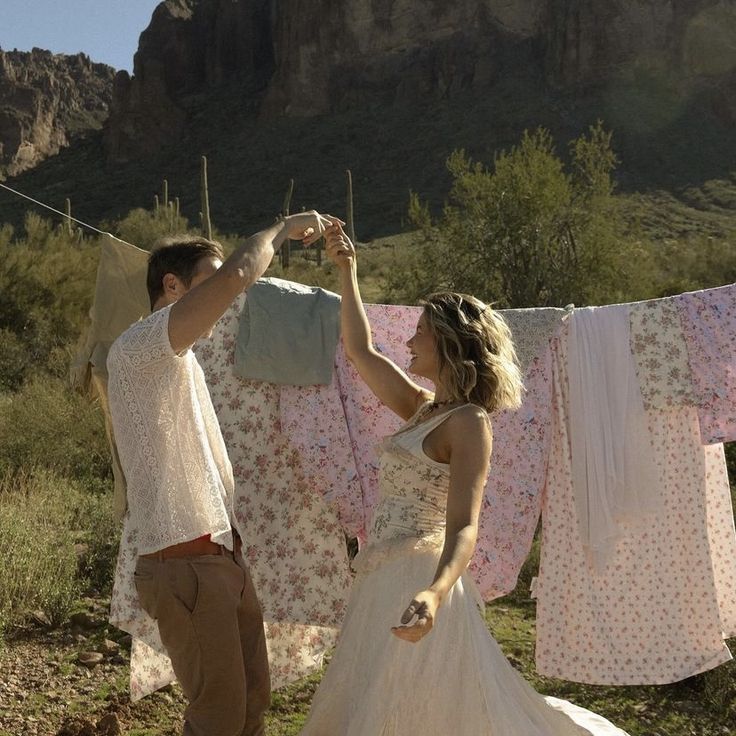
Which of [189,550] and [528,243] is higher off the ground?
[528,243]

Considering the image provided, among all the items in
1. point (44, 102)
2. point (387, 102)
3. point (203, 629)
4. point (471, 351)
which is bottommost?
point (203, 629)

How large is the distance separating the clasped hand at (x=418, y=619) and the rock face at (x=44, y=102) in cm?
6849

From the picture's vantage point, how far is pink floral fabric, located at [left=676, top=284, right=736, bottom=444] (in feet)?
14.5

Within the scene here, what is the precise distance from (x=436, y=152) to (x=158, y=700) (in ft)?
143

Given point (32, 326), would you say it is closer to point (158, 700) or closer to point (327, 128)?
point (158, 700)

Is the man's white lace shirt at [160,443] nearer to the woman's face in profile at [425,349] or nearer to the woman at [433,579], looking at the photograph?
the woman at [433,579]

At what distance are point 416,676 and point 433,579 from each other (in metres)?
0.31

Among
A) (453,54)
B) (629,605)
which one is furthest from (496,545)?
(453,54)

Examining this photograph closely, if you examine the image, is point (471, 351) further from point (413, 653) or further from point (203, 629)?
point (203, 629)

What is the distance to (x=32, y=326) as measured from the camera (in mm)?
17297

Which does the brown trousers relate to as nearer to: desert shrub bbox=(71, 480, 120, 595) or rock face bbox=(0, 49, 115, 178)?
desert shrub bbox=(71, 480, 120, 595)

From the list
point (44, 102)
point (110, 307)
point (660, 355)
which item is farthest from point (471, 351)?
point (44, 102)

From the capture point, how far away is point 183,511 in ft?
9.80

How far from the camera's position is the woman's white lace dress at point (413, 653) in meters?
3.16
